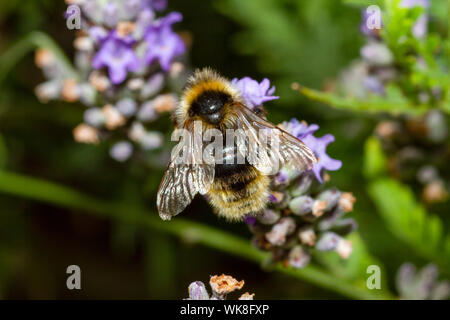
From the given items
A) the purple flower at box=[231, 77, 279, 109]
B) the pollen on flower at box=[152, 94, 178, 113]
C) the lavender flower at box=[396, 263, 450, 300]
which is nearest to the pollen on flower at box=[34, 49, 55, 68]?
the pollen on flower at box=[152, 94, 178, 113]

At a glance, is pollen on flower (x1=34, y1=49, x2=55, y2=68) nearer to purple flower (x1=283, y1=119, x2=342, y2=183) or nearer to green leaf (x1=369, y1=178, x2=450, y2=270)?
purple flower (x1=283, y1=119, x2=342, y2=183)

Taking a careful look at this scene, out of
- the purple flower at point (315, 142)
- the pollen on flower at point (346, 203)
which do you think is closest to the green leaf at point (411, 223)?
the pollen on flower at point (346, 203)

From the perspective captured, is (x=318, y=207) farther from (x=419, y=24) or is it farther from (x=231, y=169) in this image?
(x=419, y=24)

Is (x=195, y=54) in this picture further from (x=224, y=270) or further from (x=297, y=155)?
(x=297, y=155)

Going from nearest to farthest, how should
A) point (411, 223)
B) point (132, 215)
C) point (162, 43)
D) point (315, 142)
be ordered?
1. point (315, 142)
2. point (411, 223)
3. point (162, 43)
4. point (132, 215)

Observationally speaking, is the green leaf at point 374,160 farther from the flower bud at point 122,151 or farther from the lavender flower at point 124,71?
the flower bud at point 122,151

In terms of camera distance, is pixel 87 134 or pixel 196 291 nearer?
pixel 196 291

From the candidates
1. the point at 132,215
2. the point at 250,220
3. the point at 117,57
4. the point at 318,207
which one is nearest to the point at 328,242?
the point at 318,207
